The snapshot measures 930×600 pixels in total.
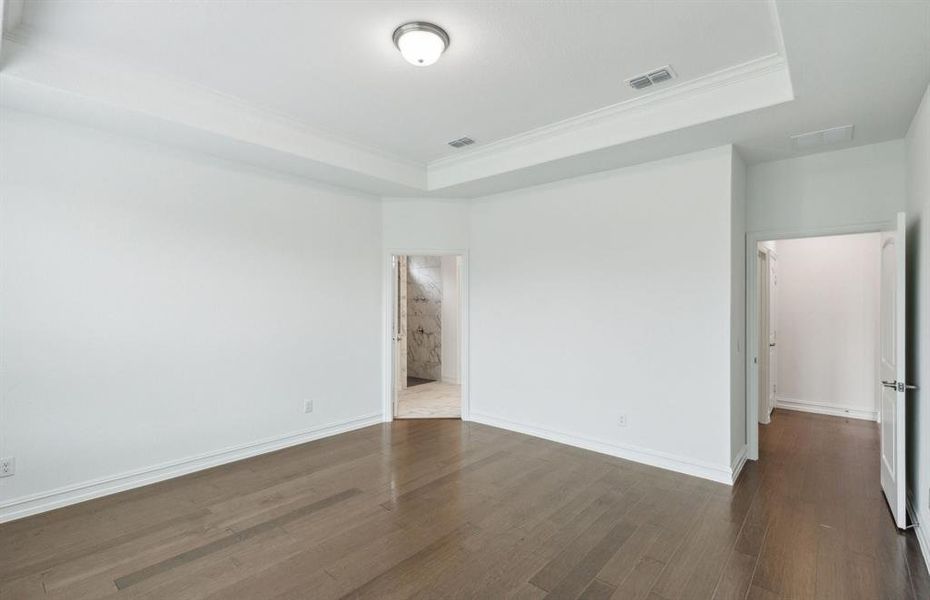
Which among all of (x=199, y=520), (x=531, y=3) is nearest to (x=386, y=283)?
(x=199, y=520)

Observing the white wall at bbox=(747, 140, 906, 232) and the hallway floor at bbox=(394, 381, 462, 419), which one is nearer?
the white wall at bbox=(747, 140, 906, 232)

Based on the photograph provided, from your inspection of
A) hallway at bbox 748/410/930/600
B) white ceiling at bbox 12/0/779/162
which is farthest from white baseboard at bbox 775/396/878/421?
white ceiling at bbox 12/0/779/162

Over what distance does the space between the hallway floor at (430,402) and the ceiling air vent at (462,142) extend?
3.30 metres

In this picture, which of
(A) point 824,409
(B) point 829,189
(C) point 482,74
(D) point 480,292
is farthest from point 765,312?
(C) point 482,74

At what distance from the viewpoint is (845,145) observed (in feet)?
12.1

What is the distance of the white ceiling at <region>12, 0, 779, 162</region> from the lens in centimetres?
241

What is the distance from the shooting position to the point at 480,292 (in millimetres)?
5578

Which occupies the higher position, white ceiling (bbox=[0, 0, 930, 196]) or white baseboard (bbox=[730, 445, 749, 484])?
white ceiling (bbox=[0, 0, 930, 196])

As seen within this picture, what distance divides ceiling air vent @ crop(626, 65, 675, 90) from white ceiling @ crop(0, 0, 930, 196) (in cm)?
8

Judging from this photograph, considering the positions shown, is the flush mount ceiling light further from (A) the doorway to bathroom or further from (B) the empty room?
(A) the doorway to bathroom

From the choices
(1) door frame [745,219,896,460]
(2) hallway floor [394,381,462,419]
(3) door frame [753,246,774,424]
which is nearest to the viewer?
(1) door frame [745,219,896,460]

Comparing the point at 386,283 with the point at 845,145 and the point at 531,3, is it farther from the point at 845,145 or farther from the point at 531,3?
the point at 845,145

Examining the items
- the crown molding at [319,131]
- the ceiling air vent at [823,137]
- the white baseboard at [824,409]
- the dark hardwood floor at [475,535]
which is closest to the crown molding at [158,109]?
the crown molding at [319,131]

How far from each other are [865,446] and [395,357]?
5.08m
